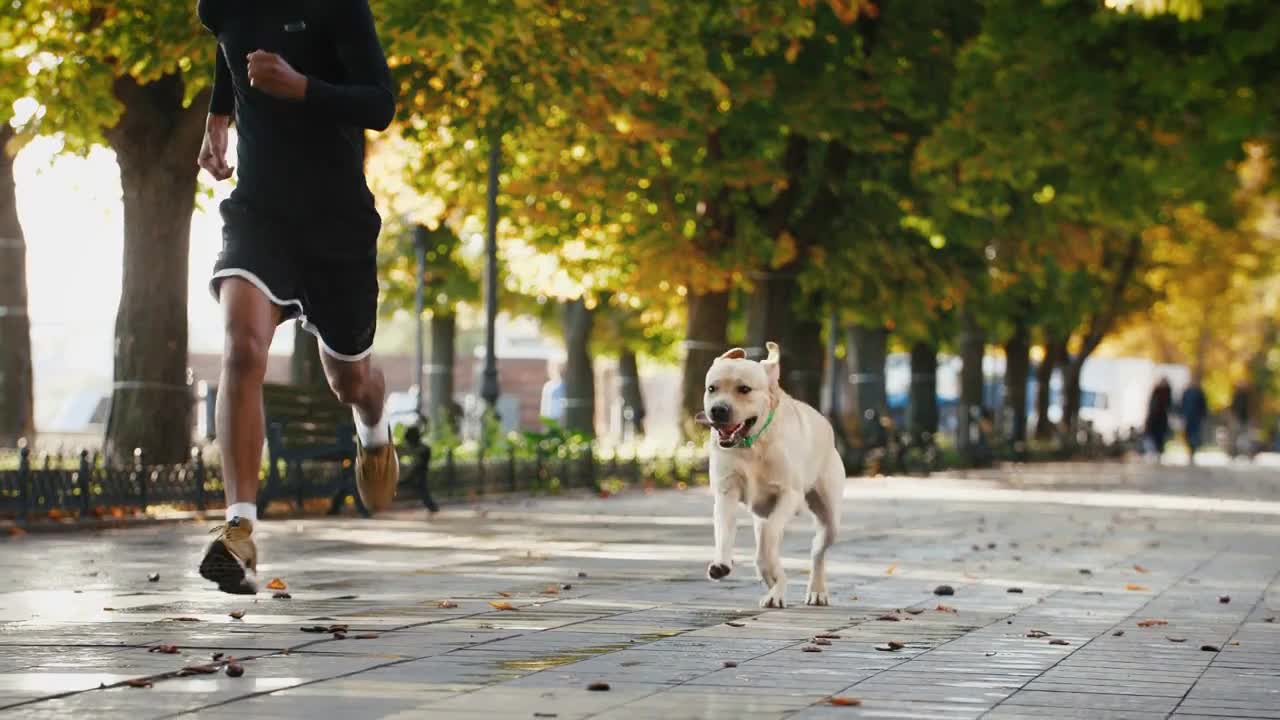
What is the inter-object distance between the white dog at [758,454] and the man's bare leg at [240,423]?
2.22 metres

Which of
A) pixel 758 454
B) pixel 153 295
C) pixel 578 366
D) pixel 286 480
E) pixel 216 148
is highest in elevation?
pixel 578 366

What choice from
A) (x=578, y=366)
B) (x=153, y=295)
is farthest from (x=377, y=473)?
(x=578, y=366)

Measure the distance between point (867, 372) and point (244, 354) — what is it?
34480 millimetres

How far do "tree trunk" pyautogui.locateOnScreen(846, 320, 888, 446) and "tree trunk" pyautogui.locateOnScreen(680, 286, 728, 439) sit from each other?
5391mm

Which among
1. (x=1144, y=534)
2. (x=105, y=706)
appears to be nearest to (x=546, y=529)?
(x=1144, y=534)

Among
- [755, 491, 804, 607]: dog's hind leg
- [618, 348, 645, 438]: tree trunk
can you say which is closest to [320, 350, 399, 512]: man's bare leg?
[755, 491, 804, 607]: dog's hind leg

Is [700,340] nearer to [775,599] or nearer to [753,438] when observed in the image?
[775,599]

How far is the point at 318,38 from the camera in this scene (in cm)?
862

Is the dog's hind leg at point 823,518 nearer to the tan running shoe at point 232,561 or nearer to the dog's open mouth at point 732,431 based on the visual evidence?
the dog's open mouth at point 732,431

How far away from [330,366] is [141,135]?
13.5 m

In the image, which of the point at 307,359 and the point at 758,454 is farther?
the point at 307,359

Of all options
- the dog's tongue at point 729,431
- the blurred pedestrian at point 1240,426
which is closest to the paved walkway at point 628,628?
the dog's tongue at point 729,431

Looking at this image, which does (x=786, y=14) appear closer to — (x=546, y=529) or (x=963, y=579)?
(x=546, y=529)

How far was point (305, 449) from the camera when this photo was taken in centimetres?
2041
